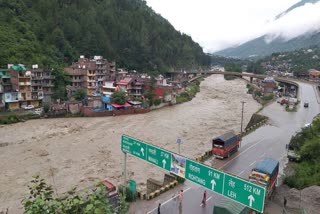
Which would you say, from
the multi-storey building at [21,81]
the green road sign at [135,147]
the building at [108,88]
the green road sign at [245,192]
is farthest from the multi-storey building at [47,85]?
the green road sign at [245,192]

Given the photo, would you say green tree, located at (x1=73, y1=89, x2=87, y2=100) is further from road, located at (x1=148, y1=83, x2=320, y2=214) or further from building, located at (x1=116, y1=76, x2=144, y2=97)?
road, located at (x1=148, y1=83, x2=320, y2=214)

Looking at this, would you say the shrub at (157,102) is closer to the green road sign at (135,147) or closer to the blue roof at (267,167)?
the blue roof at (267,167)

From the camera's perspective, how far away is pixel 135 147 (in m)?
11.5

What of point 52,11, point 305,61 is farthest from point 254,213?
point 305,61

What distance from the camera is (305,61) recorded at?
371 feet

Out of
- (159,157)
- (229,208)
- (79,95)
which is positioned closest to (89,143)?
(159,157)

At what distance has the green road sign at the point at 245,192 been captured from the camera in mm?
7668

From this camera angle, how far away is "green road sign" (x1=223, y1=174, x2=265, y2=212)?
767 centimetres

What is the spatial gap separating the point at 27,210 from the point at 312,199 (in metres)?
11.5

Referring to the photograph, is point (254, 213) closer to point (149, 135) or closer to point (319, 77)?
point (149, 135)

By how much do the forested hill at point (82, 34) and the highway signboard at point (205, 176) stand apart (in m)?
35.2

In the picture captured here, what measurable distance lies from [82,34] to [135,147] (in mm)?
53584

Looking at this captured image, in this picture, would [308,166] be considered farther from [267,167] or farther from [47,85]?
[47,85]

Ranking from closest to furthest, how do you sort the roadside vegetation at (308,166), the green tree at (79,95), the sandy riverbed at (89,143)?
the roadside vegetation at (308,166), the sandy riverbed at (89,143), the green tree at (79,95)
